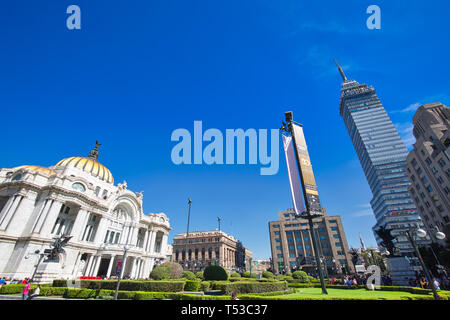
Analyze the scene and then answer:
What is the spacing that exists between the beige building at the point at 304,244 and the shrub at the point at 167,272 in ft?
156

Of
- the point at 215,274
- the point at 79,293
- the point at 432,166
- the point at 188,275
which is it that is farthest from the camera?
the point at 432,166

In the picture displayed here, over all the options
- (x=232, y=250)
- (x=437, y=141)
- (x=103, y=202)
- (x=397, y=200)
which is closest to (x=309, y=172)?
(x=103, y=202)

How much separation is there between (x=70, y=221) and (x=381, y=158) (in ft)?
385

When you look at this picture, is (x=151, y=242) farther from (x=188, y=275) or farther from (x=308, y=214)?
(x=308, y=214)

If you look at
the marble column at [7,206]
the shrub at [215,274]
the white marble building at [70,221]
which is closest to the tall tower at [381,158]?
the shrub at [215,274]

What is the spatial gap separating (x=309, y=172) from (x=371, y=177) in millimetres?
103504

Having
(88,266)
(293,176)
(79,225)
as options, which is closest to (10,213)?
(79,225)

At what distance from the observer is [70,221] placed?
3894 cm

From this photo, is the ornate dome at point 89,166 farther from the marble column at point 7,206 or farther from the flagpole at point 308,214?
the flagpole at point 308,214

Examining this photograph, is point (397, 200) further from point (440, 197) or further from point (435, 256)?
A: point (435, 256)

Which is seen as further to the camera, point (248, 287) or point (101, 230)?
point (101, 230)

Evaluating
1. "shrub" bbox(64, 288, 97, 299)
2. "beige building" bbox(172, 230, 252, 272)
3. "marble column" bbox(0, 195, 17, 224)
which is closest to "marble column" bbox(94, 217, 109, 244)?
"marble column" bbox(0, 195, 17, 224)

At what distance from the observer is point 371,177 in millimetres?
101312

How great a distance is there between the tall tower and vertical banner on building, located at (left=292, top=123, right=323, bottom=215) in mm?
84404
